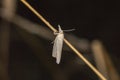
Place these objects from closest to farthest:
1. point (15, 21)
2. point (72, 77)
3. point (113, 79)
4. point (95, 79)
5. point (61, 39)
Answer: point (61, 39)
point (113, 79)
point (15, 21)
point (95, 79)
point (72, 77)

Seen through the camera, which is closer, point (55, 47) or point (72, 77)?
point (55, 47)

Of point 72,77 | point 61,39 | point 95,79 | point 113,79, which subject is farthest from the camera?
point 72,77

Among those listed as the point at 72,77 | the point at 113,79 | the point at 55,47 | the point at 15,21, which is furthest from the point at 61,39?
the point at 72,77

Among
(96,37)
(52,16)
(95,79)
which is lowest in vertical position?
(95,79)

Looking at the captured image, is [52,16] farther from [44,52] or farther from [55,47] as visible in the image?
[55,47]

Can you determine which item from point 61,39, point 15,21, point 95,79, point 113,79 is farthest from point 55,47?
point 95,79

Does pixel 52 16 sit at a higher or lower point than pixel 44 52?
higher
